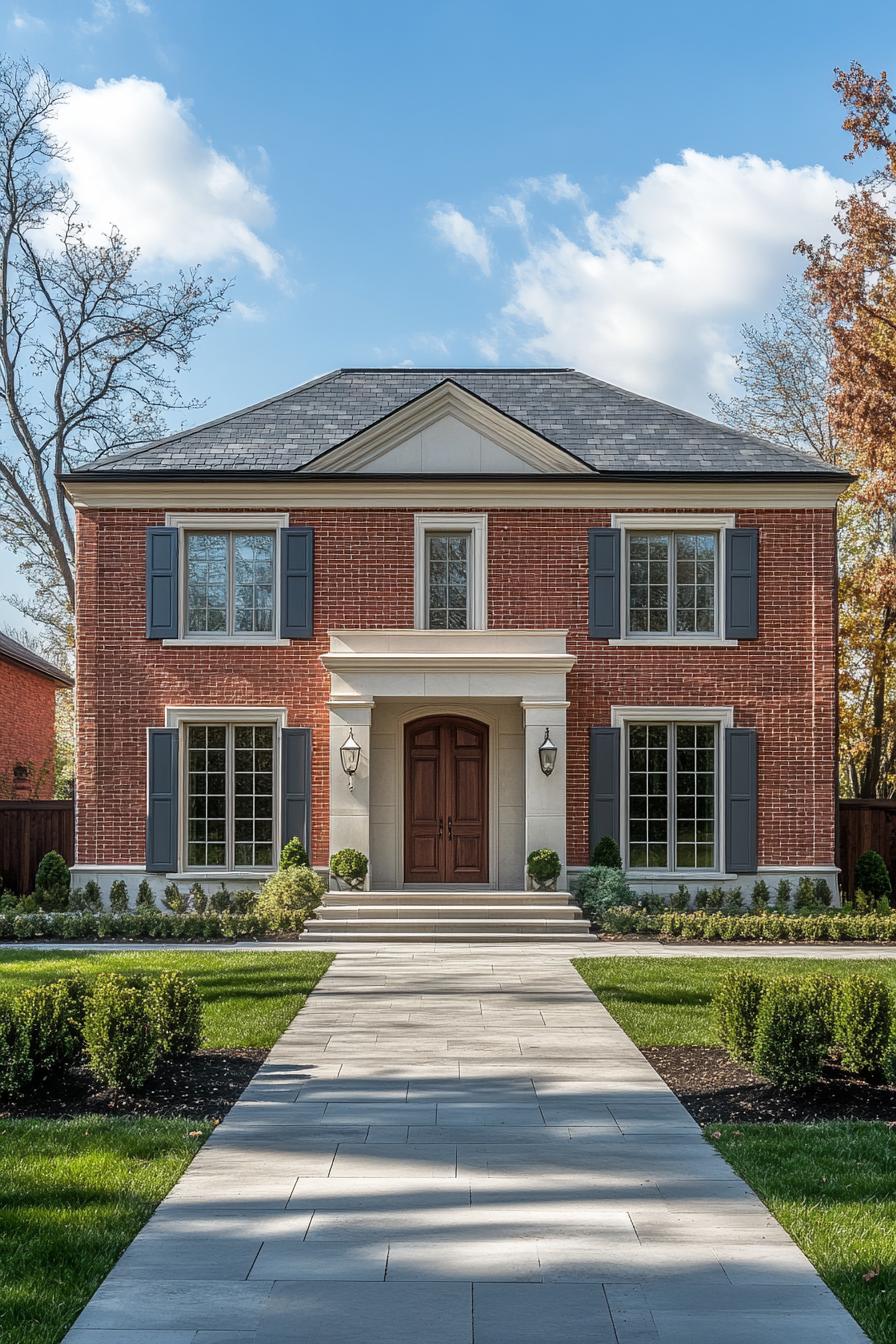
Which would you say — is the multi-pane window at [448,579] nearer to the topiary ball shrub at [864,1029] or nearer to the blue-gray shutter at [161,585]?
the blue-gray shutter at [161,585]

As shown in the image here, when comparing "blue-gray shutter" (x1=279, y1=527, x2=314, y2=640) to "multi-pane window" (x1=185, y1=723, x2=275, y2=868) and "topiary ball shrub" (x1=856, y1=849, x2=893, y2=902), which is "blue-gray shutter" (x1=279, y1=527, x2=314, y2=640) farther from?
"topiary ball shrub" (x1=856, y1=849, x2=893, y2=902)

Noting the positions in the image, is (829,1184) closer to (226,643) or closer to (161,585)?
(226,643)

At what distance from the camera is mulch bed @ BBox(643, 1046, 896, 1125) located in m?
7.87

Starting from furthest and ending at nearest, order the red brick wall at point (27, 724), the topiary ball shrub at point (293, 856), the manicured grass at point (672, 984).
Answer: the red brick wall at point (27, 724)
the topiary ball shrub at point (293, 856)
the manicured grass at point (672, 984)

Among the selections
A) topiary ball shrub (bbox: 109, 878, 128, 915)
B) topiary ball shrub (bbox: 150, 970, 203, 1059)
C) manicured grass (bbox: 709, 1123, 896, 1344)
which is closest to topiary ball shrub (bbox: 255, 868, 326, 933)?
topiary ball shrub (bbox: 109, 878, 128, 915)

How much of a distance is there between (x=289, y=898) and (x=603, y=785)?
4.84 m

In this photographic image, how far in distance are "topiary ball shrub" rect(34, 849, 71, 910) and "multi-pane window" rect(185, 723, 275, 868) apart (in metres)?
1.94

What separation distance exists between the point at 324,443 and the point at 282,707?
13.8 ft

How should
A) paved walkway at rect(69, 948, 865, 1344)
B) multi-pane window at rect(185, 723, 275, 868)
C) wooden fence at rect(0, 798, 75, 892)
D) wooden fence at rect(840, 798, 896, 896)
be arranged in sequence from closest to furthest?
paved walkway at rect(69, 948, 865, 1344)
multi-pane window at rect(185, 723, 275, 868)
wooden fence at rect(840, 798, 896, 896)
wooden fence at rect(0, 798, 75, 892)

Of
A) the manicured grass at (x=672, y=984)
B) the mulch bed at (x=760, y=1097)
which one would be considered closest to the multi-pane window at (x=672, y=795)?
the manicured grass at (x=672, y=984)

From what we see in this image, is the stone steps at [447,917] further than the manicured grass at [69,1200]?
Yes

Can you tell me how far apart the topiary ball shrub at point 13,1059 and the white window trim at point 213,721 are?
10.7m

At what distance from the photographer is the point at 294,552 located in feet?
62.0

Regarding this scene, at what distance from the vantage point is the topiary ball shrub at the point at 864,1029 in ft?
27.7
